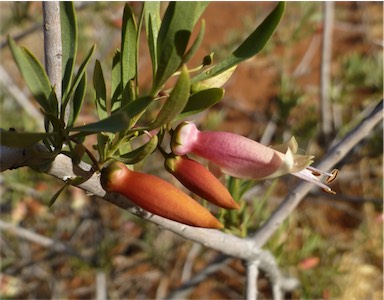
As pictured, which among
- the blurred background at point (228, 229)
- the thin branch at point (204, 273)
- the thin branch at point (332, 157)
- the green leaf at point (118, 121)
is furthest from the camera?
the blurred background at point (228, 229)

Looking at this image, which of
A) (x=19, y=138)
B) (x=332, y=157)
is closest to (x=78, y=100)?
(x=19, y=138)

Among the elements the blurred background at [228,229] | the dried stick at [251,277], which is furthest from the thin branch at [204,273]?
the dried stick at [251,277]

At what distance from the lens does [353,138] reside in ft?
2.46

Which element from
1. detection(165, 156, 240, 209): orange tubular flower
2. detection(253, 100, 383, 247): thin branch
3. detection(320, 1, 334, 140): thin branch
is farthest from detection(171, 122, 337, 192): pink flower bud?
detection(320, 1, 334, 140): thin branch

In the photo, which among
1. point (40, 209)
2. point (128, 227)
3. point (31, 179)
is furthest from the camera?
point (128, 227)

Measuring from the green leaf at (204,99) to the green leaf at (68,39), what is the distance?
0.41 ft

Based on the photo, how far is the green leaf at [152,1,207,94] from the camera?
416mm

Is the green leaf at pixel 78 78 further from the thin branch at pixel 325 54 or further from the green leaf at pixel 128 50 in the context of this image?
the thin branch at pixel 325 54

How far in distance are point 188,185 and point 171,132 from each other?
61 millimetres

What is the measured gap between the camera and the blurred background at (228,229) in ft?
4.95

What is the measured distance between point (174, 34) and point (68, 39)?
0.44 feet

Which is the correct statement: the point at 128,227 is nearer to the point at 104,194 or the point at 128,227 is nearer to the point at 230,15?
the point at 104,194

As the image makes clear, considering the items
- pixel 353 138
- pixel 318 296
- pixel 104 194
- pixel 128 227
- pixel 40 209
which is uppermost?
pixel 353 138

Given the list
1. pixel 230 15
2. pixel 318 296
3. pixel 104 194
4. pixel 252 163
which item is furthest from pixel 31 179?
pixel 230 15
